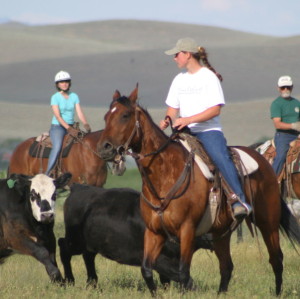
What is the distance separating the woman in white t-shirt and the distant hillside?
58.5 metres

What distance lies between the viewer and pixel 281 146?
14.5m

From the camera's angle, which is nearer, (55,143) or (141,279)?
(141,279)

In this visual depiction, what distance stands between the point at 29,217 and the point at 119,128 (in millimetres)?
2481

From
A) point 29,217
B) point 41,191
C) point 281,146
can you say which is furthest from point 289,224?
point 281,146

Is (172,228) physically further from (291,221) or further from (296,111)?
(296,111)

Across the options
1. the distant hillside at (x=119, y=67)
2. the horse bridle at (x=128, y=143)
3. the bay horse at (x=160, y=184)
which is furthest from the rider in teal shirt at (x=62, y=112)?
the distant hillside at (x=119, y=67)

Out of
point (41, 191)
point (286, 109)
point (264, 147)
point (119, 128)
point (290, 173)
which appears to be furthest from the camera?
point (264, 147)

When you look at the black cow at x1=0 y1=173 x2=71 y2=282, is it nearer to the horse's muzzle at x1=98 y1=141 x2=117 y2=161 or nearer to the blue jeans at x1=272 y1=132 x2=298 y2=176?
the horse's muzzle at x1=98 y1=141 x2=117 y2=161

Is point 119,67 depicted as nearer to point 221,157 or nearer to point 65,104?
point 65,104

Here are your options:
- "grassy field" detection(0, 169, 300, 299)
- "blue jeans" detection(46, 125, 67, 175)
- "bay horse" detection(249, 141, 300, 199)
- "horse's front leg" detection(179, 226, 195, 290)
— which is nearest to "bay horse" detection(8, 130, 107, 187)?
"blue jeans" detection(46, 125, 67, 175)

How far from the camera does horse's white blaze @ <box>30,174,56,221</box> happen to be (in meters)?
10.8

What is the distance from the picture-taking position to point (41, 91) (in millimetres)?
78562

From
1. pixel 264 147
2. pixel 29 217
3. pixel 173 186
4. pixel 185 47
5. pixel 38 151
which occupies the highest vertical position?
pixel 185 47

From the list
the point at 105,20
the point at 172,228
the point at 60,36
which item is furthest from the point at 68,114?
the point at 105,20
